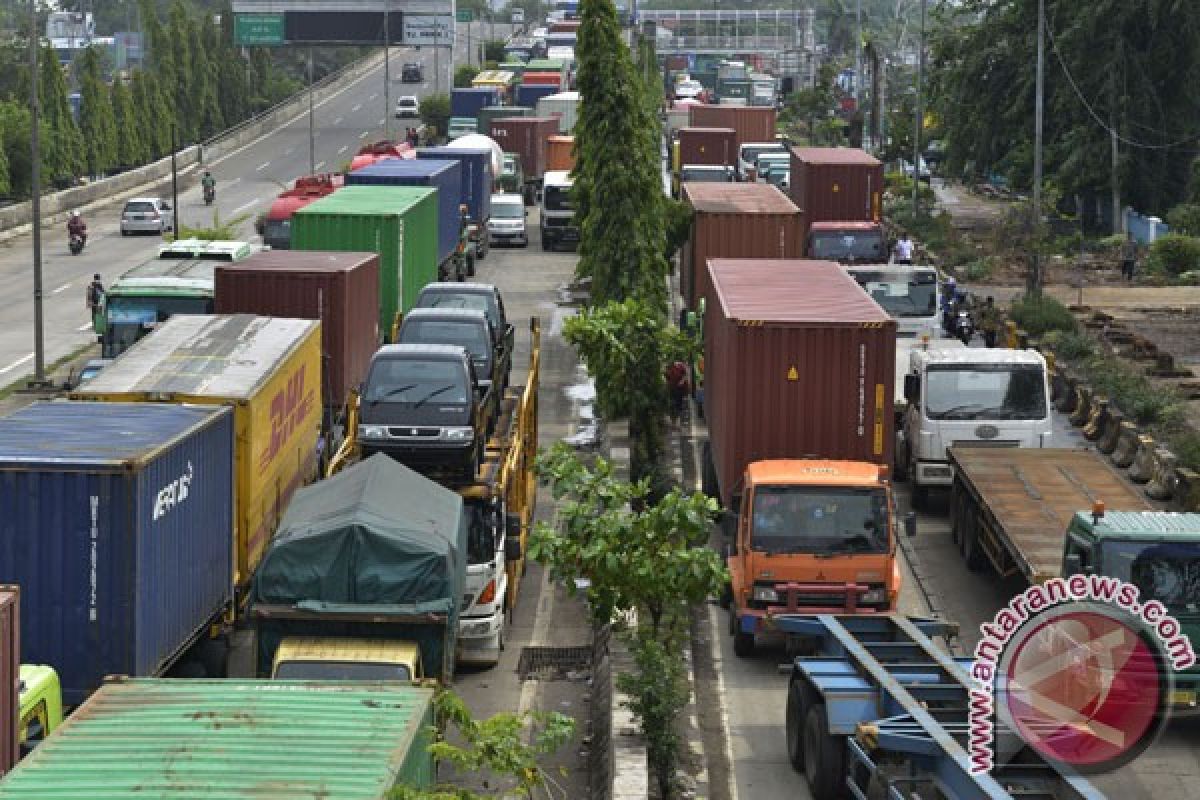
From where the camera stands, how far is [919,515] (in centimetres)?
2872

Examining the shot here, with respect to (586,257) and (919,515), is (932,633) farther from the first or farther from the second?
(586,257)

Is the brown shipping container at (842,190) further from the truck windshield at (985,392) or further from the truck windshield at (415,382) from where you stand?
the truck windshield at (415,382)

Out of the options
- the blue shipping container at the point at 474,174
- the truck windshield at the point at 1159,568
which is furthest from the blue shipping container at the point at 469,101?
the truck windshield at the point at 1159,568

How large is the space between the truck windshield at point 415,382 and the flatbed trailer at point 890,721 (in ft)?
21.1

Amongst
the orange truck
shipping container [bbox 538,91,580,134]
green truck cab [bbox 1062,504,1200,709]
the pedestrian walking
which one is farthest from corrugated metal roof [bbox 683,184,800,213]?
shipping container [bbox 538,91,580,134]

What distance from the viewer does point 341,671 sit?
56.6 ft

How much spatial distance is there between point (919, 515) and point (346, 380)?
794 centimetres

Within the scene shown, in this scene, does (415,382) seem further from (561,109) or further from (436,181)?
(561,109)

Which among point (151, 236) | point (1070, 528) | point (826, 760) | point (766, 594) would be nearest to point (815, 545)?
point (766, 594)

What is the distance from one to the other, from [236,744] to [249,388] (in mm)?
9333

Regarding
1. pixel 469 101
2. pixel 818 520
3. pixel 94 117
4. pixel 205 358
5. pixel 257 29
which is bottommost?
pixel 818 520

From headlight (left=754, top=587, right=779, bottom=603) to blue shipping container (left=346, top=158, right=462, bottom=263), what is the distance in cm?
2515

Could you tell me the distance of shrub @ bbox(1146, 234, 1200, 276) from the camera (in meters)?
54.6

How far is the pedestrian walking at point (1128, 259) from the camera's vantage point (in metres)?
55.0
